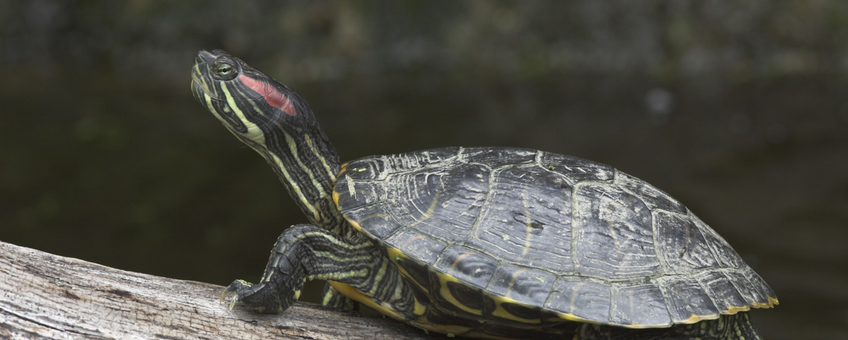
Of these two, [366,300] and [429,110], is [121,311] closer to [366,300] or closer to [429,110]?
[366,300]

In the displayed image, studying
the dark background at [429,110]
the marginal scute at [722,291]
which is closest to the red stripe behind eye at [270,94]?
the marginal scute at [722,291]

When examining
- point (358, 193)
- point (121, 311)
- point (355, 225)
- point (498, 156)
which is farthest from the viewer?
point (498, 156)

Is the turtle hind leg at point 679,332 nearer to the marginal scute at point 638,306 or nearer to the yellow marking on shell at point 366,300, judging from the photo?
the marginal scute at point 638,306

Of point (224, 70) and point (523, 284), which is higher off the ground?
point (224, 70)

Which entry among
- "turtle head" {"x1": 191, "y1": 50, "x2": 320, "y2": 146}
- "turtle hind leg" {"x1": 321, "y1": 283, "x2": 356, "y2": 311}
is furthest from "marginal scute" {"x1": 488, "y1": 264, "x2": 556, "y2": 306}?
"turtle head" {"x1": 191, "y1": 50, "x2": 320, "y2": 146}

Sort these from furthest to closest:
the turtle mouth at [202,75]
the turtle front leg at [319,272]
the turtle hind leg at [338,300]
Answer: the turtle hind leg at [338,300], the turtle mouth at [202,75], the turtle front leg at [319,272]

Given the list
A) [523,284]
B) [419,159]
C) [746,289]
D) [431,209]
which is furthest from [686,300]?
[419,159]
